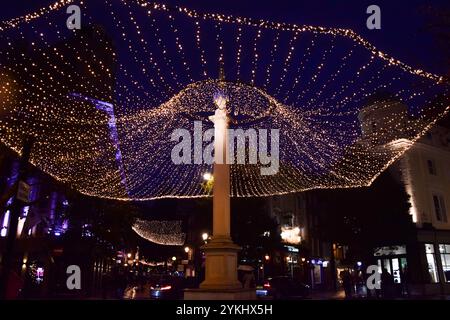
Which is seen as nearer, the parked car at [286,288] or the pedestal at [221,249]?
the pedestal at [221,249]

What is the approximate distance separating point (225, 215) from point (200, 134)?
5283 millimetres

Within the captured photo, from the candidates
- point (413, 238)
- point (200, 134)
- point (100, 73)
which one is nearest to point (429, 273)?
point (413, 238)

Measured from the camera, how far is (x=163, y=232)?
47.0 metres

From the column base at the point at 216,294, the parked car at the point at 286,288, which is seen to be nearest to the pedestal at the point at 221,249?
the column base at the point at 216,294

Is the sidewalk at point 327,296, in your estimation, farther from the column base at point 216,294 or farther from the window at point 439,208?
the column base at point 216,294

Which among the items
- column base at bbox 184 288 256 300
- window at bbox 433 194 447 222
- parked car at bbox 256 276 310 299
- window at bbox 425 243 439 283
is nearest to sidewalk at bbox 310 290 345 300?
parked car at bbox 256 276 310 299

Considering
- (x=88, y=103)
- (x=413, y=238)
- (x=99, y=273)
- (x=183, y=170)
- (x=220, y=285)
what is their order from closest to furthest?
1. (x=220, y=285)
2. (x=183, y=170)
3. (x=88, y=103)
4. (x=413, y=238)
5. (x=99, y=273)

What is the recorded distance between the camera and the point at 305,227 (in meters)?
42.5

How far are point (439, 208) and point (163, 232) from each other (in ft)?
96.9

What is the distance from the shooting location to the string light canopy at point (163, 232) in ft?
148

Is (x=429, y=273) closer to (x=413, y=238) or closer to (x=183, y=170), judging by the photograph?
(x=413, y=238)

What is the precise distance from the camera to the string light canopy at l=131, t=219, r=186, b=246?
45031mm

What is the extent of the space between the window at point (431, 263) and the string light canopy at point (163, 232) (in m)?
26.5

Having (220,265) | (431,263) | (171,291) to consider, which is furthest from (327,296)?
(220,265)
